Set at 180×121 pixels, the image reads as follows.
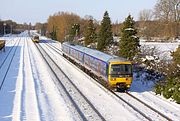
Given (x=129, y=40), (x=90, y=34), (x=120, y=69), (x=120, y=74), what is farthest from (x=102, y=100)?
(x=90, y=34)

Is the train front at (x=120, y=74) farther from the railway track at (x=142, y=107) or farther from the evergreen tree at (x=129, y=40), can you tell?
the evergreen tree at (x=129, y=40)

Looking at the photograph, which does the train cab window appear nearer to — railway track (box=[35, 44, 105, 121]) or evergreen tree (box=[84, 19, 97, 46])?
railway track (box=[35, 44, 105, 121])

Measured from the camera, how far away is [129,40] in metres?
35.8

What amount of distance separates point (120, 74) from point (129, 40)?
39.3ft

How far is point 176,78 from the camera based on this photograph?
24062 millimetres

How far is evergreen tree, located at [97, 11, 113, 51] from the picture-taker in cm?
5032

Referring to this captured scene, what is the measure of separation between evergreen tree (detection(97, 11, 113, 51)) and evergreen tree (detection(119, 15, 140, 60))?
546 inches

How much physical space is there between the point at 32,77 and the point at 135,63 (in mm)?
10134

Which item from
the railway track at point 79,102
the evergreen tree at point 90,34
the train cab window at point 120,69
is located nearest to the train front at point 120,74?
the train cab window at point 120,69

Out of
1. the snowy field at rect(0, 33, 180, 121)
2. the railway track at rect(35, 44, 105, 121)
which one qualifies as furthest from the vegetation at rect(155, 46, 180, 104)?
the railway track at rect(35, 44, 105, 121)

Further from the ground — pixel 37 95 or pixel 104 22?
pixel 104 22

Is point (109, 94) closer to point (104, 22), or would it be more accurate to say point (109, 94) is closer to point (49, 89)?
point (49, 89)

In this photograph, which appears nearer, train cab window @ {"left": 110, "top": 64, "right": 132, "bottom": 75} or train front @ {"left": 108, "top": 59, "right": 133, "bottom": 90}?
train front @ {"left": 108, "top": 59, "right": 133, "bottom": 90}

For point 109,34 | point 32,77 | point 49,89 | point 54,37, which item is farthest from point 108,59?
point 54,37
